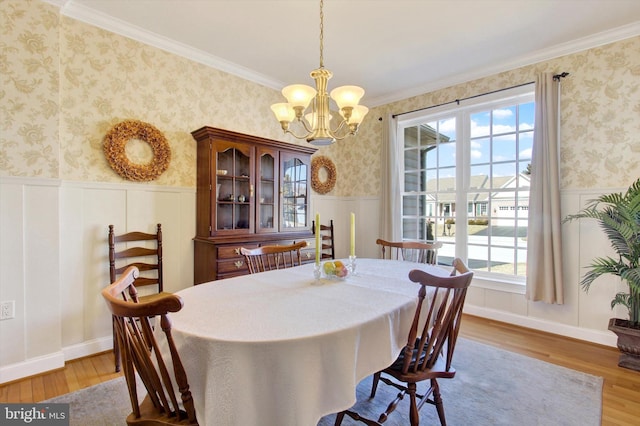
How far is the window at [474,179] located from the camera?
3.27 meters

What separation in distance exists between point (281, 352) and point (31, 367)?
7.67ft

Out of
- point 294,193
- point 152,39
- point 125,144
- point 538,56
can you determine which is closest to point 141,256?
point 125,144

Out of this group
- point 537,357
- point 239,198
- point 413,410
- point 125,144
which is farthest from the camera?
point 239,198

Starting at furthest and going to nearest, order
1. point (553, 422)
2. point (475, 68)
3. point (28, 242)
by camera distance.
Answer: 1. point (475, 68)
2. point (28, 242)
3. point (553, 422)

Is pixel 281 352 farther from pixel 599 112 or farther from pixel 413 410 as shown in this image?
pixel 599 112

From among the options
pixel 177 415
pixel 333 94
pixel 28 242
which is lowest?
pixel 177 415

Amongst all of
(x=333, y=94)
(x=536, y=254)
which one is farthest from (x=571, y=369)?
(x=333, y=94)

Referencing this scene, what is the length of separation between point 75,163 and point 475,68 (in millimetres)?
3997

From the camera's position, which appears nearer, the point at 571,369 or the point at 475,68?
the point at 571,369

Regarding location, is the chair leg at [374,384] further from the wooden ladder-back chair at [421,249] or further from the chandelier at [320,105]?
the chandelier at [320,105]

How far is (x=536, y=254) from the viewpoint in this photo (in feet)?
9.75

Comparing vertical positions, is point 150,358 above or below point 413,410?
above

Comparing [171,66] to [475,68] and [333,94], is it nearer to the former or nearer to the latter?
[333,94]

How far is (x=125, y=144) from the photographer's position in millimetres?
2615
